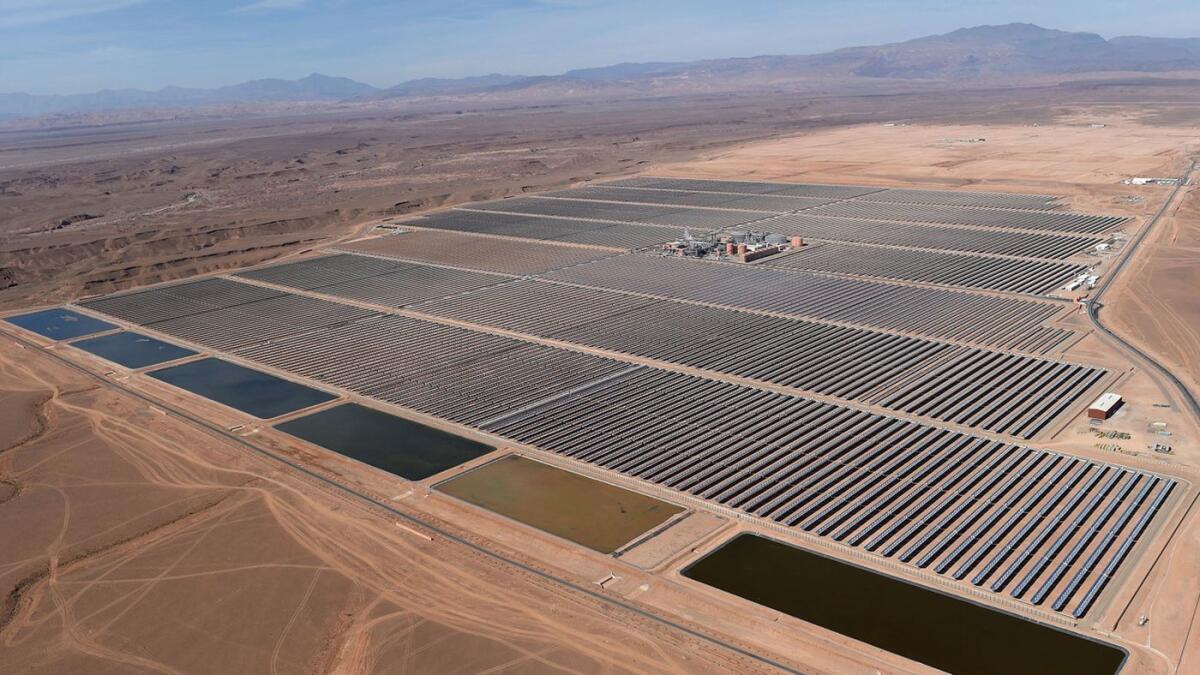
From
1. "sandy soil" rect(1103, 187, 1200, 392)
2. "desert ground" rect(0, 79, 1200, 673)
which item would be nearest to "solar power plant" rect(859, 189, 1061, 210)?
"sandy soil" rect(1103, 187, 1200, 392)

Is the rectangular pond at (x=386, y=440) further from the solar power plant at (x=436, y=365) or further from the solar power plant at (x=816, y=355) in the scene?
the solar power plant at (x=816, y=355)

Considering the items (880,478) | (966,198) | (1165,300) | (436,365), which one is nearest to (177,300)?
(436,365)

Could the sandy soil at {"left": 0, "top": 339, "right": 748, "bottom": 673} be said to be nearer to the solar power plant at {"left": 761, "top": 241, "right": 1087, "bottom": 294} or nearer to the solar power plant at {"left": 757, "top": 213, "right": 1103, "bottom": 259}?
the solar power plant at {"left": 761, "top": 241, "right": 1087, "bottom": 294}

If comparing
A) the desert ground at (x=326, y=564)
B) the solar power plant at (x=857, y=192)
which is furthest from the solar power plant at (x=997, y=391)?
the solar power plant at (x=857, y=192)

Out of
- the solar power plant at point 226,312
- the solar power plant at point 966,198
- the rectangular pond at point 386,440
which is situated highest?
the solar power plant at point 966,198

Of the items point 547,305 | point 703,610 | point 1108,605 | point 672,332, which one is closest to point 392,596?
point 703,610
